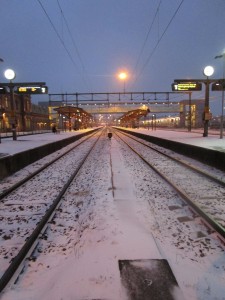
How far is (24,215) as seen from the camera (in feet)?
21.0

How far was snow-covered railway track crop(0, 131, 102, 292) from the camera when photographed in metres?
4.34

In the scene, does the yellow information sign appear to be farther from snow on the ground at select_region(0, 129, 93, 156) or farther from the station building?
the station building

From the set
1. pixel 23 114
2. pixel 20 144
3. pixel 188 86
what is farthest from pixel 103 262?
pixel 23 114

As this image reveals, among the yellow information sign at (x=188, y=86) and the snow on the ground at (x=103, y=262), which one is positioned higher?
the yellow information sign at (x=188, y=86)

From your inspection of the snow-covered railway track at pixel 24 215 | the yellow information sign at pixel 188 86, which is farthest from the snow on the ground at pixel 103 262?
the yellow information sign at pixel 188 86

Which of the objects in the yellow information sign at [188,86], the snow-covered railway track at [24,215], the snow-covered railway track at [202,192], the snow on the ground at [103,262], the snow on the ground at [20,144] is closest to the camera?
the snow on the ground at [103,262]

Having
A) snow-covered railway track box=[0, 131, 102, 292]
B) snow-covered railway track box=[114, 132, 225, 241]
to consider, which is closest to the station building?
snow-covered railway track box=[0, 131, 102, 292]

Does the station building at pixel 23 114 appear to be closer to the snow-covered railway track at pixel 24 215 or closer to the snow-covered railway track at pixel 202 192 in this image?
the snow-covered railway track at pixel 24 215

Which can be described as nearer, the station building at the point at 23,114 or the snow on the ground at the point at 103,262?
the snow on the ground at the point at 103,262

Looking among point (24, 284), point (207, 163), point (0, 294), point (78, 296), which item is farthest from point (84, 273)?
point (207, 163)

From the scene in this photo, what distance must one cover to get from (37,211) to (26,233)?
1313 mm

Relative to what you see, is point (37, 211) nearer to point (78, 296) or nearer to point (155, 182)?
point (78, 296)

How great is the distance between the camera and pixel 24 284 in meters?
3.71

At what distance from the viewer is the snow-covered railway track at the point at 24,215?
171 inches
